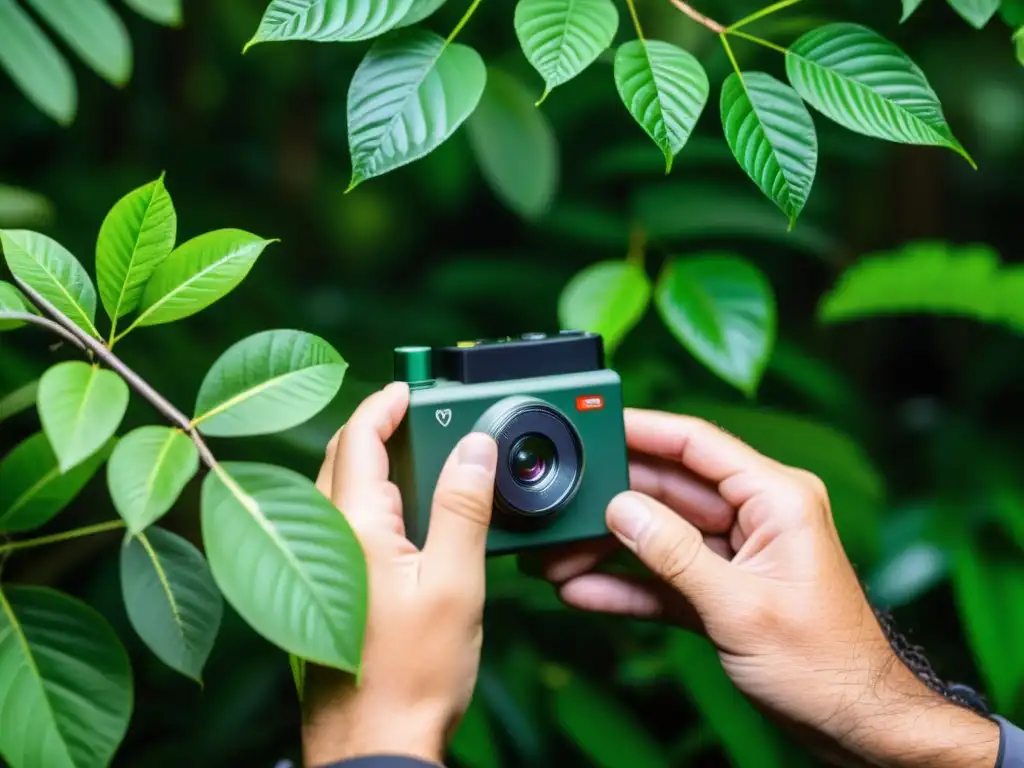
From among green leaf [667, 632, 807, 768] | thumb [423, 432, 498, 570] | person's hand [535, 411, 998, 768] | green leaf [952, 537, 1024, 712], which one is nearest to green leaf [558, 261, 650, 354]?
person's hand [535, 411, 998, 768]

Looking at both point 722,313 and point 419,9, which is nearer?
point 419,9

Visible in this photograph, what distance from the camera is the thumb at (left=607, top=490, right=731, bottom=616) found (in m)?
0.64

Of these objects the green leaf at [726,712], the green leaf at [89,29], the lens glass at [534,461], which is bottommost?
the green leaf at [726,712]

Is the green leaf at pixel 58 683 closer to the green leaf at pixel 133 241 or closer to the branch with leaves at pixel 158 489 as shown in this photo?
the branch with leaves at pixel 158 489

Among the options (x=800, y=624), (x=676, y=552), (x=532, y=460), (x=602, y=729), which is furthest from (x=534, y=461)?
(x=602, y=729)

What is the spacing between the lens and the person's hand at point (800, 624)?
2.13 ft

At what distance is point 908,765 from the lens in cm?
67

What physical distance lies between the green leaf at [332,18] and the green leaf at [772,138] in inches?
7.9

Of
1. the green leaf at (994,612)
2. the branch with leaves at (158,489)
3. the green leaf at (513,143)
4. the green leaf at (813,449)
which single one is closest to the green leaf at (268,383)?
the branch with leaves at (158,489)

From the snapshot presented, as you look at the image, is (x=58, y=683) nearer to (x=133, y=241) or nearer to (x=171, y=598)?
(x=171, y=598)

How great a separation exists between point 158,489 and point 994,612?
91cm

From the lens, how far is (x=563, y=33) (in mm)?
533

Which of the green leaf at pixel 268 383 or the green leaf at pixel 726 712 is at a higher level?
the green leaf at pixel 268 383

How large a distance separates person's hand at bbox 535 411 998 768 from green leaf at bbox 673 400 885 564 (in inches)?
10.7
